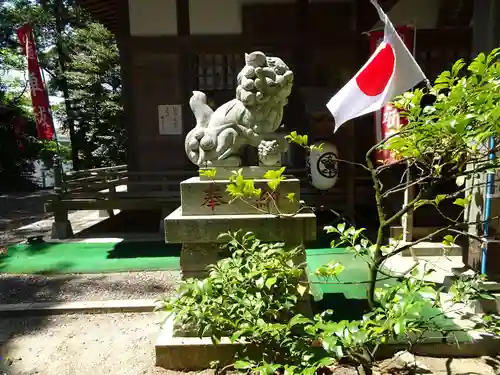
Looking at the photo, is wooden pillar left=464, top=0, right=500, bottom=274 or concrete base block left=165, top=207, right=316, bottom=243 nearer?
concrete base block left=165, top=207, right=316, bottom=243

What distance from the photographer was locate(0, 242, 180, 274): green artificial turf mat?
5852 mm

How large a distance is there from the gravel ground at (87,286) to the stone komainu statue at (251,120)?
88.1 inches

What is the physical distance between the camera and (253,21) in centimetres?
816

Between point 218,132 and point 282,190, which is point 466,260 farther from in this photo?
point 218,132

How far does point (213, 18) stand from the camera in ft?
26.9

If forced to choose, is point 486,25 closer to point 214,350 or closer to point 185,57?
point 214,350

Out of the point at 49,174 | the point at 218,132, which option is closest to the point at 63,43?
the point at 49,174

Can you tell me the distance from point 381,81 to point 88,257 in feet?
19.5

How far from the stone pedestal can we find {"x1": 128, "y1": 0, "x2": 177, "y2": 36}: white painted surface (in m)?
6.19

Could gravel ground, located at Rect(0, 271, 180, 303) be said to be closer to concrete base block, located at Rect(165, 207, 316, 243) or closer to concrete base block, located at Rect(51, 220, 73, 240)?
concrete base block, located at Rect(165, 207, 316, 243)

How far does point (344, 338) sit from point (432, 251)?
505 centimetres

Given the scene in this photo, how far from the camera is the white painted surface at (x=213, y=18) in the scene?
8.18 meters

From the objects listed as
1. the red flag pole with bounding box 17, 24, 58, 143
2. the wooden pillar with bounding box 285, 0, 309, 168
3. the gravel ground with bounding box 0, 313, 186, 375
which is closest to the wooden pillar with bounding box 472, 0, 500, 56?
the wooden pillar with bounding box 285, 0, 309, 168

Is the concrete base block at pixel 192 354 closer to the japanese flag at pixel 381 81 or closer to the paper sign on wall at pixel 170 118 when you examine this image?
the japanese flag at pixel 381 81
